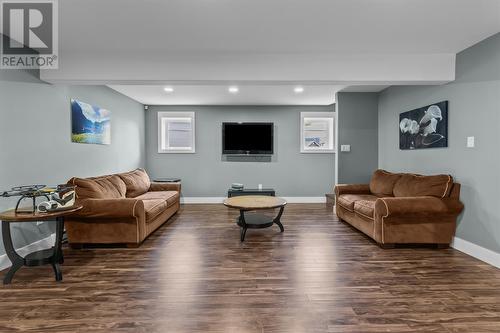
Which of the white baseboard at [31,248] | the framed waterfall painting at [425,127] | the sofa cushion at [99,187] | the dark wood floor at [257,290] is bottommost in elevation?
the dark wood floor at [257,290]

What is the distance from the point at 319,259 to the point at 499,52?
3.01 m

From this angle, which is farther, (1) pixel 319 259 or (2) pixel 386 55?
(2) pixel 386 55

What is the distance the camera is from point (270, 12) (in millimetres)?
2371

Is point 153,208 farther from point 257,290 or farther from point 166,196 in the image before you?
point 257,290

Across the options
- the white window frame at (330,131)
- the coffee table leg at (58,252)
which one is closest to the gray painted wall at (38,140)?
the coffee table leg at (58,252)

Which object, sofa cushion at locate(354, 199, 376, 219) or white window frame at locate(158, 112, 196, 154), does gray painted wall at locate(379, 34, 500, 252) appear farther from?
white window frame at locate(158, 112, 196, 154)

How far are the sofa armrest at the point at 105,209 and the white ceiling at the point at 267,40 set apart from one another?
1582 millimetres

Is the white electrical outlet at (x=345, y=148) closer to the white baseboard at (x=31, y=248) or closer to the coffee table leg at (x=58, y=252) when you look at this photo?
the coffee table leg at (x=58, y=252)

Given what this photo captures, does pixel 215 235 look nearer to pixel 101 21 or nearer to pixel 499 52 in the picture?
pixel 101 21

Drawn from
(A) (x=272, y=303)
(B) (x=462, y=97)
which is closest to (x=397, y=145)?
(B) (x=462, y=97)

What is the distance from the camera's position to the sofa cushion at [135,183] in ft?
15.2

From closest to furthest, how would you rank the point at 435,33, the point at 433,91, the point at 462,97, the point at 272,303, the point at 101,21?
the point at 272,303 → the point at 101,21 → the point at 435,33 → the point at 462,97 → the point at 433,91

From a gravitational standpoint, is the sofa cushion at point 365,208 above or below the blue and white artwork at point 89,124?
below

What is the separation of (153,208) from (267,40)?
2.76 metres
